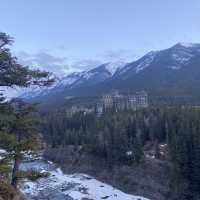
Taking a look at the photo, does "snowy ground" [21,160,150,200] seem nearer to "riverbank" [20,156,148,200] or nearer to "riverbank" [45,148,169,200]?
"riverbank" [20,156,148,200]

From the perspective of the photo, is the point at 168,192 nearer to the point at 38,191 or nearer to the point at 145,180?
the point at 145,180

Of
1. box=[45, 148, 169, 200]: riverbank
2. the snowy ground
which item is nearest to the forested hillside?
box=[45, 148, 169, 200]: riverbank

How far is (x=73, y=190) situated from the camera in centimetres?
7806

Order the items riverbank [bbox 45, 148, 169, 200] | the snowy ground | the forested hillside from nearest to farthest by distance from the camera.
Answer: the forested hillside → the snowy ground → riverbank [bbox 45, 148, 169, 200]

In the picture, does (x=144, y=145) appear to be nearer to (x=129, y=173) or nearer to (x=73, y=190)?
(x=129, y=173)

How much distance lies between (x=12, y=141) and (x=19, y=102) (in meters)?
2.85

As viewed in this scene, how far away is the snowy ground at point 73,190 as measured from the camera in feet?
239

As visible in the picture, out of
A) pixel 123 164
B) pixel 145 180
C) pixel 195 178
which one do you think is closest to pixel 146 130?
pixel 123 164

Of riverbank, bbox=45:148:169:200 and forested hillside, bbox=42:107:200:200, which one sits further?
riverbank, bbox=45:148:169:200

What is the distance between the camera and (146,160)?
88375 mm

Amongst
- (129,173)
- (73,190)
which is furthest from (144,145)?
(73,190)

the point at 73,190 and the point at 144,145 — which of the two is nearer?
the point at 73,190

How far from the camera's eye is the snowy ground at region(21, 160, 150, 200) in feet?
239

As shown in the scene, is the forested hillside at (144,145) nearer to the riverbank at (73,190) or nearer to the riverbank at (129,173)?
the riverbank at (129,173)
